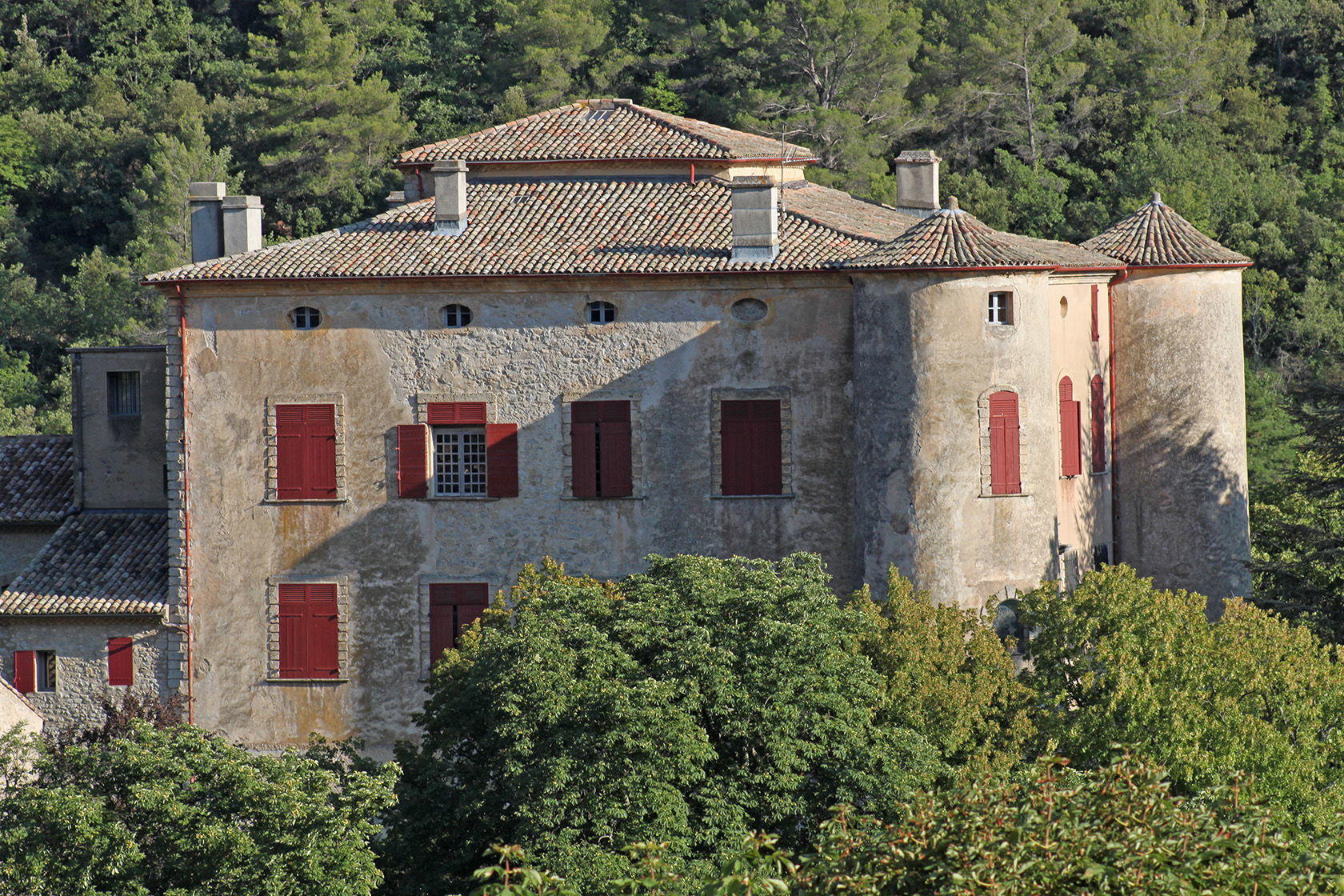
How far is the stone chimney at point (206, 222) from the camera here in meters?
34.1

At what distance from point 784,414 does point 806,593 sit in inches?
246

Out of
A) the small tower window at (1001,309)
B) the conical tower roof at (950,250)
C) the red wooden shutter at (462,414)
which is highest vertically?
the conical tower roof at (950,250)

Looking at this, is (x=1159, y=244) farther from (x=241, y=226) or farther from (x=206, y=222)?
(x=206, y=222)

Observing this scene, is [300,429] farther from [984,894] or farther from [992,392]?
[984,894]

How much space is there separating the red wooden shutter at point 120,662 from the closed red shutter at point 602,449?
7.36m

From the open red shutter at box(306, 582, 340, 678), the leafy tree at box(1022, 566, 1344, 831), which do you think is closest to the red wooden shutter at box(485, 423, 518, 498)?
the open red shutter at box(306, 582, 340, 678)

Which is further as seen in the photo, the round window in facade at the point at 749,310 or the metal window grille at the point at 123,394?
the metal window grille at the point at 123,394

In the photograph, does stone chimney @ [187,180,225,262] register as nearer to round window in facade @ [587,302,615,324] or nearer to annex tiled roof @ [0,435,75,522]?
annex tiled roof @ [0,435,75,522]

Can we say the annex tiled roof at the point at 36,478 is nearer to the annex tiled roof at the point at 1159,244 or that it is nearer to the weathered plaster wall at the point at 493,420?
the weathered plaster wall at the point at 493,420

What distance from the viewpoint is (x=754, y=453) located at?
31.2 metres

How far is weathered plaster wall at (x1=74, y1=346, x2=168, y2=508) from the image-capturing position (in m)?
34.3

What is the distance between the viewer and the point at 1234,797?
17.3m

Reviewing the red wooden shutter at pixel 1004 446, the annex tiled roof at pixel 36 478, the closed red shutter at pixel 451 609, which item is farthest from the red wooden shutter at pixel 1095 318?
the annex tiled roof at pixel 36 478

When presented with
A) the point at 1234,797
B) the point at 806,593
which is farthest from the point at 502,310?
the point at 1234,797
